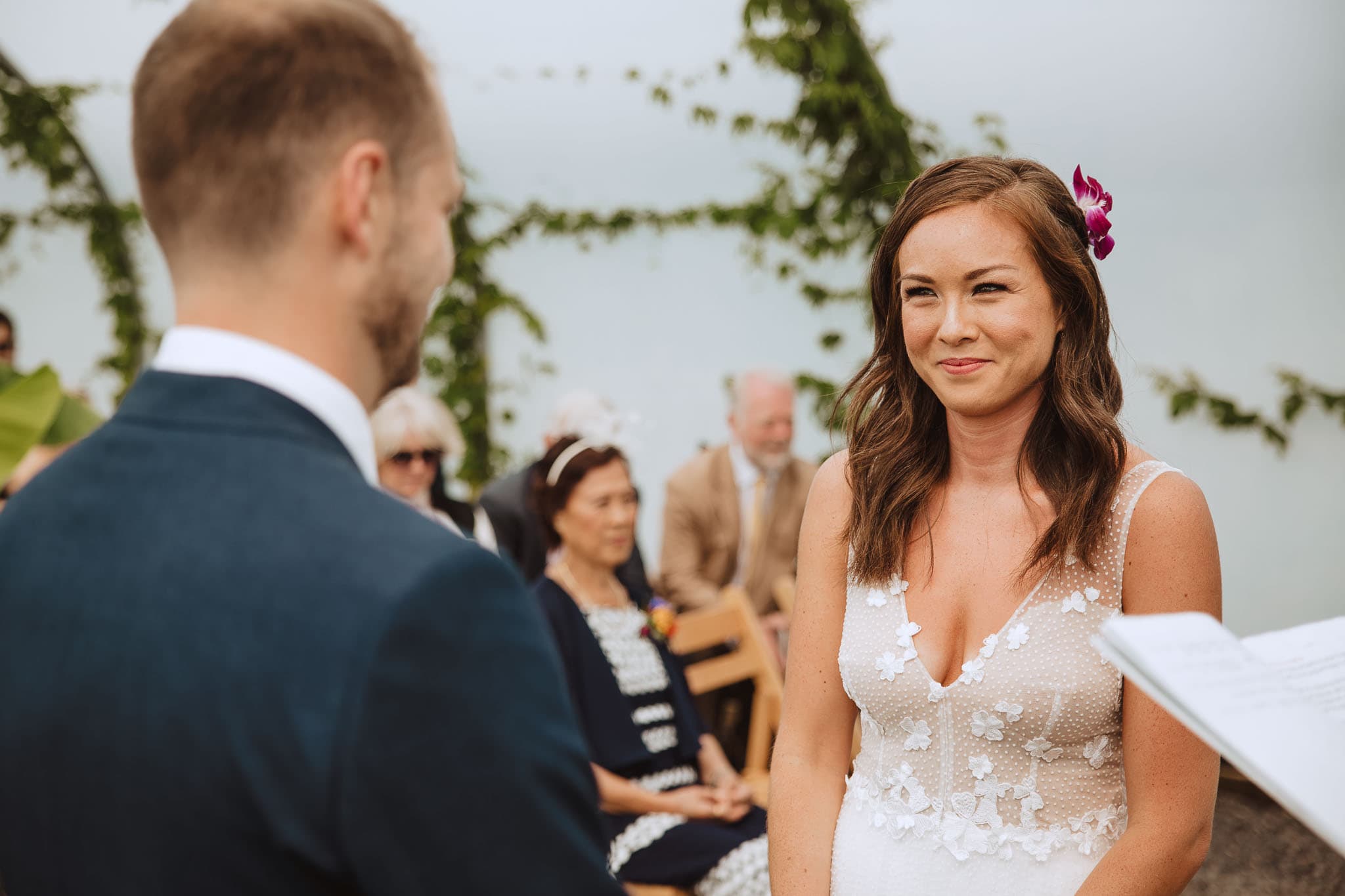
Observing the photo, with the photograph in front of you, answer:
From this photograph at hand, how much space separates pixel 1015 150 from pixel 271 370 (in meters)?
5.19

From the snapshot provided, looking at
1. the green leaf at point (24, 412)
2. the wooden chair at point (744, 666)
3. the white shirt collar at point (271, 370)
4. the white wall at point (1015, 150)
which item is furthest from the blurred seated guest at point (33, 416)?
the white wall at point (1015, 150)

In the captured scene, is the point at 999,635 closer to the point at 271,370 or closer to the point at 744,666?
the point at 271,370

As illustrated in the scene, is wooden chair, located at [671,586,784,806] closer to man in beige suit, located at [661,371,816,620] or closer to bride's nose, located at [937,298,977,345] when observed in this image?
man in beige suit, located at [661,371,816,620]

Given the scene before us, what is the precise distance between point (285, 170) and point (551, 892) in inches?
21.8

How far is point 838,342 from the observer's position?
6.19m

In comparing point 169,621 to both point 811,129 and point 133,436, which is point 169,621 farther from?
point 811,129

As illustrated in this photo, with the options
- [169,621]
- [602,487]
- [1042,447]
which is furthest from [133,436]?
[602,487]

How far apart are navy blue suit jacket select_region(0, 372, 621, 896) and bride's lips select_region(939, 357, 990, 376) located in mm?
1087

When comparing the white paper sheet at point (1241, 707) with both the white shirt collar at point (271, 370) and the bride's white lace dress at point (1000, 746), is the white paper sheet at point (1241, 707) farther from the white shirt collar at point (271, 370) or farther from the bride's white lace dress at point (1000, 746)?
the white shirt collar at point (271, 370)

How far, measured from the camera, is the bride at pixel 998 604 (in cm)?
163

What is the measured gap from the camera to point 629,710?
3336 millimetres

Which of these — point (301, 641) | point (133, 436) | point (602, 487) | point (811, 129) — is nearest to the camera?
point (301, 641)

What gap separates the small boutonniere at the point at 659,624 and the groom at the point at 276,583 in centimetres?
273

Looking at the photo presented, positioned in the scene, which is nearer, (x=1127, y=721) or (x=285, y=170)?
(x=285, y=170)
